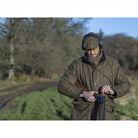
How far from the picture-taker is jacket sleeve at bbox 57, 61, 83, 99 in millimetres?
2012

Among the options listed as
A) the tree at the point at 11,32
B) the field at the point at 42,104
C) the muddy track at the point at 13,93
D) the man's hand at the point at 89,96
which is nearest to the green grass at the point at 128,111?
the field at the point at 42,104

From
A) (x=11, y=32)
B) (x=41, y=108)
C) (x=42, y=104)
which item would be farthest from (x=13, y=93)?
(x=11, y=32)

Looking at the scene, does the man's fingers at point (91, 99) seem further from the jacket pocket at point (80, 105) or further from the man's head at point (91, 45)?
the man's head at point (91, 45)

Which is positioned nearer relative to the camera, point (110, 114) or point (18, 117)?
point (110, 114)

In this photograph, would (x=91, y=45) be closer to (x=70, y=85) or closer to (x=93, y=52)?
(x=93, y=52)

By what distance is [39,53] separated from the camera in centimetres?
578

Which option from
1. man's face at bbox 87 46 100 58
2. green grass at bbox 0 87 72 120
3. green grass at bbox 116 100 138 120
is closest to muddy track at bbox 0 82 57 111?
green grass at bbox 0 87 72 120

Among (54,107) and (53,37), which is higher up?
(53,37)

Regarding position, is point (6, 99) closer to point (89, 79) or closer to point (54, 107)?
point (54, 107)

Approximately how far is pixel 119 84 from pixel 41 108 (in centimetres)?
389

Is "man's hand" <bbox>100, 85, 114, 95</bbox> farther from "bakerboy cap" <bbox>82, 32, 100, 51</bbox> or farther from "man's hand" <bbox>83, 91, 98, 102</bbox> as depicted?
"bakerboy cap" <bbox>82, 32, 100, 51</bbox>

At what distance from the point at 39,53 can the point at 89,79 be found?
3.91 metres

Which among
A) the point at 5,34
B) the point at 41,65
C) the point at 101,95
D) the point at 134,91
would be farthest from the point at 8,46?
the point at 101,95

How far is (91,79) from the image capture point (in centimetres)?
212
